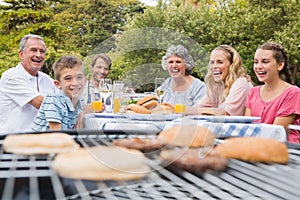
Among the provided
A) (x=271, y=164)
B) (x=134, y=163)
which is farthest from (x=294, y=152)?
(x=134, y=163)

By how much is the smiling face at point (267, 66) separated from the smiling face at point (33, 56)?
1597 millimetres

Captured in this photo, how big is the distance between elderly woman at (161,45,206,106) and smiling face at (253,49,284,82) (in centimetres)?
54

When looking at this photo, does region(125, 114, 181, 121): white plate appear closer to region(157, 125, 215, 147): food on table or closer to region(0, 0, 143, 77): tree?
region(157, 125, 215, 147): food on table

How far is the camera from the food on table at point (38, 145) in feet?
3.15

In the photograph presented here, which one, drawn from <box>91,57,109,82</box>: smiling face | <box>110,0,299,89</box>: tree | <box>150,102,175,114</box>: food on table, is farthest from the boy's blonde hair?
<box>110,0,299,89</box>: tree

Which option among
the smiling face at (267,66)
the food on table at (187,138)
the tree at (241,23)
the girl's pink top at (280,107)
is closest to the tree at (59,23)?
the tree at (241,23)

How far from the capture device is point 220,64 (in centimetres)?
299

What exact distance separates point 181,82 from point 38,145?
2.26 metres

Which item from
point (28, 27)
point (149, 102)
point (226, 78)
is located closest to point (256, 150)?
point (149, 102)

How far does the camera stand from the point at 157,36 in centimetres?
150

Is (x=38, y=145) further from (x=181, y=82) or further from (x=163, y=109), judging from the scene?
(x=181, y=82)

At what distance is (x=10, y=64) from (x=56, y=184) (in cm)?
1372

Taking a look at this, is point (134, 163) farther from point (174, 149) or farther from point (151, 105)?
point (151, 105)

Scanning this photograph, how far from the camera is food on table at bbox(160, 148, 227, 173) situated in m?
0.81
